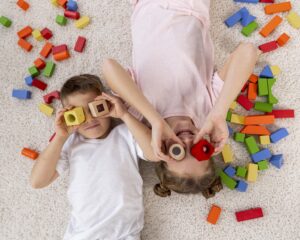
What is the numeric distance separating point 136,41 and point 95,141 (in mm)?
360

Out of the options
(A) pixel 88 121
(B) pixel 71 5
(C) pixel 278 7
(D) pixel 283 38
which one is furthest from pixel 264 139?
(B) pixel 71 5

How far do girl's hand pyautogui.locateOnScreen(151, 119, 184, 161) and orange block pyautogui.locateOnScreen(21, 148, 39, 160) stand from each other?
0.52 m

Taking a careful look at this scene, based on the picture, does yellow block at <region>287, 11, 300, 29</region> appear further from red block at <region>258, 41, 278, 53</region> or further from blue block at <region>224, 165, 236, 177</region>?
blue block at <region>224, 165, 236, 177</region>

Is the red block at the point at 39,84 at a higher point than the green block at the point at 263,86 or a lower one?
higher

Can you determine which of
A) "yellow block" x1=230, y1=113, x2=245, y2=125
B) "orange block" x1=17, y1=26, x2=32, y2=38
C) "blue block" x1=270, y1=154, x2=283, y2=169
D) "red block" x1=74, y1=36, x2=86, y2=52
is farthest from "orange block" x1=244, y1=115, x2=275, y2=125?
"orange block" x1=17, y1=26, x2=32, y2=38

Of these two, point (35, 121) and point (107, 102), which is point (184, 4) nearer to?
point (107, 102)

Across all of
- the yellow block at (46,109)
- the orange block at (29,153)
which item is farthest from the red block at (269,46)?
the orange block at (29,153)

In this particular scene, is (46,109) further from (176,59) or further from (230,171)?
(230,171)

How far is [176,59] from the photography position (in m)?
1.17

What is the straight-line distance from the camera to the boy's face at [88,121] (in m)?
1.10

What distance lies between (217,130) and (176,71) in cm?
25

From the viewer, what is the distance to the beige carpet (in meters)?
1.26

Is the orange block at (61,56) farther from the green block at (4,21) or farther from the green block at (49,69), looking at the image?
the green block at (4,21)

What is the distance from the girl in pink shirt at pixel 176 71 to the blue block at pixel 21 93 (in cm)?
36
